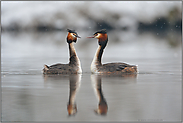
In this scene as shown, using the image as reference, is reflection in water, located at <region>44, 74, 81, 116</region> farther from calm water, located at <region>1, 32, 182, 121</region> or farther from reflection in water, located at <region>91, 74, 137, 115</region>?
reflection in water, located at <region>91, 74, 137, 115</region>

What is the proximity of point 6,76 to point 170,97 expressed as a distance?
6276mm

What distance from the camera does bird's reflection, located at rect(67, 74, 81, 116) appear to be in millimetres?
7863

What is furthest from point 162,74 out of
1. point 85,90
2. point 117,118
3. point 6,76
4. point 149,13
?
point 149,13

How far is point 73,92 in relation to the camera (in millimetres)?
9742

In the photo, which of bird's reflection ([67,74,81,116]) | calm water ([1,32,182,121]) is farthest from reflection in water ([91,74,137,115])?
bird's reflection ([67,74,81,116])

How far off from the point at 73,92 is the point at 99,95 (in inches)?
30.2

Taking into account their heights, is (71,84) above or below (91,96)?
above

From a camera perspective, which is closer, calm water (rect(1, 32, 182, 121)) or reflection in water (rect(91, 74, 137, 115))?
calm water (rect(1, 32, 182, 121))

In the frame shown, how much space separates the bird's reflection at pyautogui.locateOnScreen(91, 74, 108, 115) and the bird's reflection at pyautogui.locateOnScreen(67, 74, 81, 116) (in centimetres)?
46

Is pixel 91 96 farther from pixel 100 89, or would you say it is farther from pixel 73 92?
pixel 100 89

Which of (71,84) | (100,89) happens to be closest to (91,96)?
(100,89)

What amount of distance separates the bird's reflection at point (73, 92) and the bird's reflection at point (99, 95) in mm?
461

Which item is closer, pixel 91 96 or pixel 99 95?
pixel 91 96

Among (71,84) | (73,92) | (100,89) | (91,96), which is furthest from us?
(71,84)
